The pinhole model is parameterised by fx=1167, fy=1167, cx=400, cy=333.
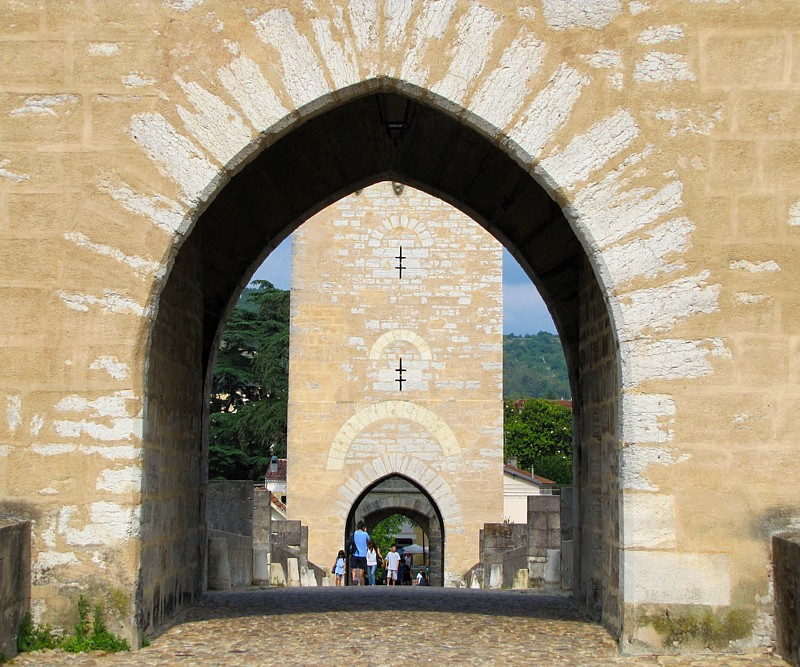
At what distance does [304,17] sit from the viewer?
18.7ft

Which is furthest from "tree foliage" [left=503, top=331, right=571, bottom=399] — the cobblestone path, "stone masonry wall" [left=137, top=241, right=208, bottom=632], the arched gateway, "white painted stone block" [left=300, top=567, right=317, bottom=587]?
the arched gateway

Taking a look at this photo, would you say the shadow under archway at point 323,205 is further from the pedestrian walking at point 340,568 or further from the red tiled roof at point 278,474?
the red tiled roof at point 278,474

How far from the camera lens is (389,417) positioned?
2075 cm

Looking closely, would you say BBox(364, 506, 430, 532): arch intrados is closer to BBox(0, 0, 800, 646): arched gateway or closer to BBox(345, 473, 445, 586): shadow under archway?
BBox(345, 473, 445, 586): shadow under archway

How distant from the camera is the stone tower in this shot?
67.8ft

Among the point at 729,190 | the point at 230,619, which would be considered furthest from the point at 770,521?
the point at 230,619

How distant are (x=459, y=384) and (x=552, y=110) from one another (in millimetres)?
15328

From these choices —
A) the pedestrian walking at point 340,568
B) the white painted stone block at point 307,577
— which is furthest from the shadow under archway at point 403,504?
the white painted stone block at point 307,577

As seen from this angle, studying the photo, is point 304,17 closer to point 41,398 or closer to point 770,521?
point 41,398

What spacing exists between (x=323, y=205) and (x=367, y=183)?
38 cm

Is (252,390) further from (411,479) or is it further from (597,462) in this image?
(597,462)

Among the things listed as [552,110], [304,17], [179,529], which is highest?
[304,17]

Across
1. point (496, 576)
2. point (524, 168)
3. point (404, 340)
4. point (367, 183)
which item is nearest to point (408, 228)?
point (404, 340)

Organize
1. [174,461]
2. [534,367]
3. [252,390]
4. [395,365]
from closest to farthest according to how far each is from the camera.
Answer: [174,461] < [395,365] < [252,390] < [534,367]
